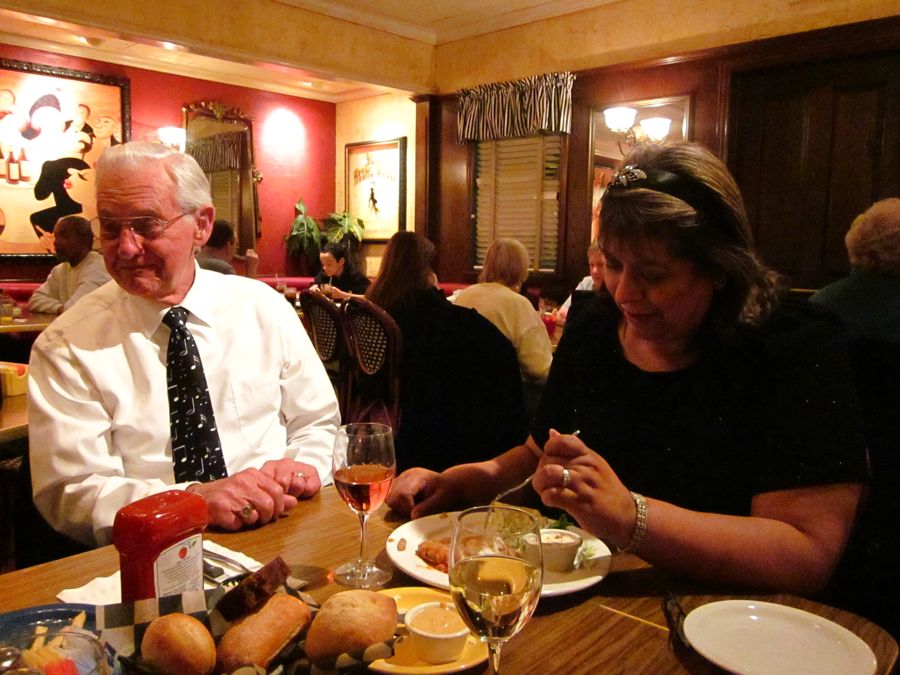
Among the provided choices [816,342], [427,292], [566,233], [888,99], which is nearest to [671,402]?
[816,342]

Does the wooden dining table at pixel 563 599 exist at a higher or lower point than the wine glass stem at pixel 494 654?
lower

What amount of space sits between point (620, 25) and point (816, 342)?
4855 mm

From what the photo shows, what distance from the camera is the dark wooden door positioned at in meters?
4.32

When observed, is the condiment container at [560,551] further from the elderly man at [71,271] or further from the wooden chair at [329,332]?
the elderly man at [71,271]

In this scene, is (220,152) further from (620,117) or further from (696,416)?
(696,416)

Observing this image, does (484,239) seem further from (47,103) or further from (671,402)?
(671,402)

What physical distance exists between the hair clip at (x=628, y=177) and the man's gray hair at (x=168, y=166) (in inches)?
39.5

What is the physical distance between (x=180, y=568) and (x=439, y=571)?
36cm

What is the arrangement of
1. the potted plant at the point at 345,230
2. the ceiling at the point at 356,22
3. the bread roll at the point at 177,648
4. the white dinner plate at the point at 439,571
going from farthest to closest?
1. the potted plant at the point at 345,230
2. the ceiling at the point at 356,22
3. the white dinner plate at the point at 439,571
4. the bread roll at the point at 177,648

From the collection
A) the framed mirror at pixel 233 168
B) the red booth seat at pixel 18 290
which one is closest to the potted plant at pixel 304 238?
the framed mirror at pixel 233 168

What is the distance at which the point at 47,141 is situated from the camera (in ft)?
Result: 21.0

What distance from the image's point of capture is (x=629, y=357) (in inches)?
57.8

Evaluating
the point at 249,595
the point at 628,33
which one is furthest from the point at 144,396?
the point at 628,33

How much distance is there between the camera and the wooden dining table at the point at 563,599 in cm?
84
